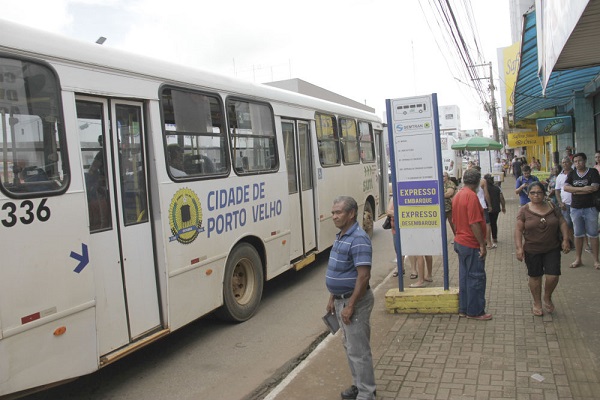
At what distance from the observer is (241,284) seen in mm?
6457

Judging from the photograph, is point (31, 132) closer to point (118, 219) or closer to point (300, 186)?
point (118, 219)

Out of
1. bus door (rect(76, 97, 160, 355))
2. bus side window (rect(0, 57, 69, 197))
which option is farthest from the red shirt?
bus side window (rect(0, 57, 69, 197))

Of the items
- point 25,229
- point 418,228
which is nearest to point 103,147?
point 25,229

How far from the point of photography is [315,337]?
568 cm

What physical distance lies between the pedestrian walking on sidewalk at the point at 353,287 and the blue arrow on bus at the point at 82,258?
197cm

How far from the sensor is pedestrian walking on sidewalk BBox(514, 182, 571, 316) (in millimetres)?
5301

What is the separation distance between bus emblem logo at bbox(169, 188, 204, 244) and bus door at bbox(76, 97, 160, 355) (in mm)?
278

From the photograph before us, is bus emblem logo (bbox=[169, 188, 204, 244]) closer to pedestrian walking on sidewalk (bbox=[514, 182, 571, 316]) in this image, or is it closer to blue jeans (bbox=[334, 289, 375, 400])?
blue jeans (bbox=[334, 289, 375, 400])

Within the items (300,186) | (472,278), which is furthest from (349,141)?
(472,278)

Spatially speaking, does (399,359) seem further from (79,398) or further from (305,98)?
(305,98)

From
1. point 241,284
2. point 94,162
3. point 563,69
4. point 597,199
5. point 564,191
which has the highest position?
point 563,69

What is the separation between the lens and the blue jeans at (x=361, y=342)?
369 centimetres

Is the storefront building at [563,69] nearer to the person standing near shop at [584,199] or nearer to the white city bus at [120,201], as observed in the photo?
the person standing near shop at [584,199]

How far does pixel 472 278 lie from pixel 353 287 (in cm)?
252
